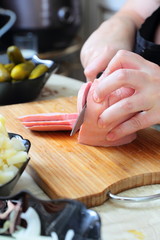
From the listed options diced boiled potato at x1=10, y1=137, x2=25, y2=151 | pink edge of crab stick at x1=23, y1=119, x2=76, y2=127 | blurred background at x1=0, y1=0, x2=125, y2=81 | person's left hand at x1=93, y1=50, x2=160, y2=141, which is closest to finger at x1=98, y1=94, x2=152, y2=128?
person's left hand at x1=93, y1=50, x2=160, y2=141

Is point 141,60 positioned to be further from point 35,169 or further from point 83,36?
point 83,36

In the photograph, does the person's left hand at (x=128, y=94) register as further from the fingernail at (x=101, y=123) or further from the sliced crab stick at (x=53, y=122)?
the sliced crab stick at (x=53, y=122)

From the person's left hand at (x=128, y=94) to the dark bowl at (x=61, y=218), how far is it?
1.16 feet

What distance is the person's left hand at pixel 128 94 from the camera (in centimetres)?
94

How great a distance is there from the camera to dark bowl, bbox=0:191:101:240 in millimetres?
632

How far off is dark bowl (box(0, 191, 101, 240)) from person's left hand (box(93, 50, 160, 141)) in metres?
0.35

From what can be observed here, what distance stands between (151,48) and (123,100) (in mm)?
314

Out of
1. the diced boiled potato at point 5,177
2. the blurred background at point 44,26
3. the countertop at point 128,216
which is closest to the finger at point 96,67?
the countertop at point 128,216

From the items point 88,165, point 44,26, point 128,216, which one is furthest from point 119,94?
point 44,26

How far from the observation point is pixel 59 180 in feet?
2.89

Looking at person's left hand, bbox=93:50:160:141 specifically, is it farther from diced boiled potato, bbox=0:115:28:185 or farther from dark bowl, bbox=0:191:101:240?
dark bowl, bbox=0:191:101:240

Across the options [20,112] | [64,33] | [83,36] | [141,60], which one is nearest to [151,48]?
[141,60]

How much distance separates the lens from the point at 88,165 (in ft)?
3.10

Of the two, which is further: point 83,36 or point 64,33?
point 83,36
